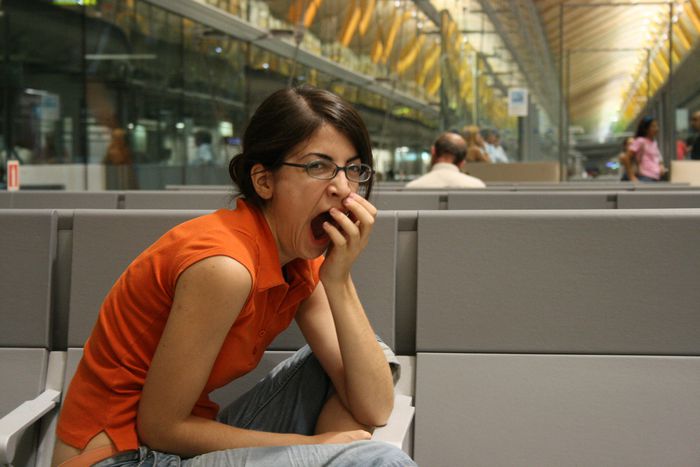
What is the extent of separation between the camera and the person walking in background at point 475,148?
1327cm

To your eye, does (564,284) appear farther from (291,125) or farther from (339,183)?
(291,125)

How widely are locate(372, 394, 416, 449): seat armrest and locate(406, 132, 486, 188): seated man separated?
4834 millimetres

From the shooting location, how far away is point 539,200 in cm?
433

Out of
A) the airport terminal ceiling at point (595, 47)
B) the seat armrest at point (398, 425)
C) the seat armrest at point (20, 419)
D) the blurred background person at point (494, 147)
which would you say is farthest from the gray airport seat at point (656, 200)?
the airport terminal ceiling at point (595, 47)

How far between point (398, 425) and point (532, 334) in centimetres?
57

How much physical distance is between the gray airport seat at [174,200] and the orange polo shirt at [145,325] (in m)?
2.80

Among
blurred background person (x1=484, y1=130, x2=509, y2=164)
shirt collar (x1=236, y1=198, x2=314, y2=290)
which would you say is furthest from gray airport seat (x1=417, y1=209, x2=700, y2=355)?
blurred background person (x1=484, y1=130, x2=509, y2=164)

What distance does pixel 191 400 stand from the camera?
1820 mm

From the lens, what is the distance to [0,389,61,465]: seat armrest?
2.03 meters

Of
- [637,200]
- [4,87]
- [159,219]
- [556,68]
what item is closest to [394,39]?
[556,68]

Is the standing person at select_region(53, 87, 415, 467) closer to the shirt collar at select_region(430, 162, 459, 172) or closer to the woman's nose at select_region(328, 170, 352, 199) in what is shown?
the woman's nose at select_region(328, 170, 352, 199)

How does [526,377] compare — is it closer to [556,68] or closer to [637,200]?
[637,200]

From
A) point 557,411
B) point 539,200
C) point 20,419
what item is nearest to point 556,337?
point 557,411

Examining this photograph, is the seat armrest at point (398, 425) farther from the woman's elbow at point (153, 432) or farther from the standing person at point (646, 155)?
the standing person at point (646, 155)
